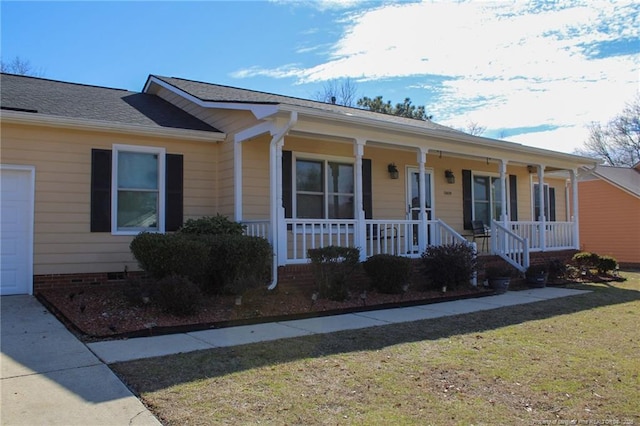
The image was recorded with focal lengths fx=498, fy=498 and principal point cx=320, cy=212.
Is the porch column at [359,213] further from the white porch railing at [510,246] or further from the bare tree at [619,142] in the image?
the bare tree at [619,142]

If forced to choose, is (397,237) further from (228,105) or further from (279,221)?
(228,105)

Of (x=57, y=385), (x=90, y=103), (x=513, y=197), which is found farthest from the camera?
(x=513, y=197)

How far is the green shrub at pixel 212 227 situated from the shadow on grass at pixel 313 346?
3.15m

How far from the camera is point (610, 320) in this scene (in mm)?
7203

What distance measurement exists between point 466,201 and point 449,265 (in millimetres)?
4687

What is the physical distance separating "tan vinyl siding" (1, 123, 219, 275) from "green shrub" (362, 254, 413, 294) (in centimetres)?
432

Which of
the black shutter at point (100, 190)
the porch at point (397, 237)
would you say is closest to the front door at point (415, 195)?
the porch at point (397, 237)

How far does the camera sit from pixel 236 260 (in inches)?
299

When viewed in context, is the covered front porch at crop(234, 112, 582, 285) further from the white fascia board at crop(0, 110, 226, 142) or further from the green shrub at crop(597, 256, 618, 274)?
the green shrub at crop(597, 256, 618, 274)

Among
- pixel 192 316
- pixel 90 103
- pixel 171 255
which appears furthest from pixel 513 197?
pixel 90 103

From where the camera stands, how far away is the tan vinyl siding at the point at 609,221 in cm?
1797

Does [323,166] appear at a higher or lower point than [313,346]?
higher

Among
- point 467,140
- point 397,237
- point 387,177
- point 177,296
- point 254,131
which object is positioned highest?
point 467,140

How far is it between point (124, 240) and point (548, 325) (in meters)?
6.99
